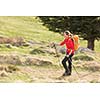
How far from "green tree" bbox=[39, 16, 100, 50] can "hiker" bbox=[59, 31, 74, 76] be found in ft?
0.32

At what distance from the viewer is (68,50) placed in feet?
23.2

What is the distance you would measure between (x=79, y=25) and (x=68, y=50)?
375mm

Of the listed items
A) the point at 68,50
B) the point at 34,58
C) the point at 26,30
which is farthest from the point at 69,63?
the point at 26,30

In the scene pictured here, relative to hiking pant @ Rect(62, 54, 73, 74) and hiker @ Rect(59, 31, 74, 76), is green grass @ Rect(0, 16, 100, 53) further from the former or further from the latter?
hiking pant @ Rect(62, 54, 73, 74)

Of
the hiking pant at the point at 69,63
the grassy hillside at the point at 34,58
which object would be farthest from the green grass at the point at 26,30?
the hiking pant at the point at 69,63

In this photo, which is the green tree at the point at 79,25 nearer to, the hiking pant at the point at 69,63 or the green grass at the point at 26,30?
the green grass at the point at 26,30

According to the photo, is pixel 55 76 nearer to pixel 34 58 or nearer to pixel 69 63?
pixel 69 63

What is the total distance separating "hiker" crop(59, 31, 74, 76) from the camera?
702 cm

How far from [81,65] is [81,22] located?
0.57m
